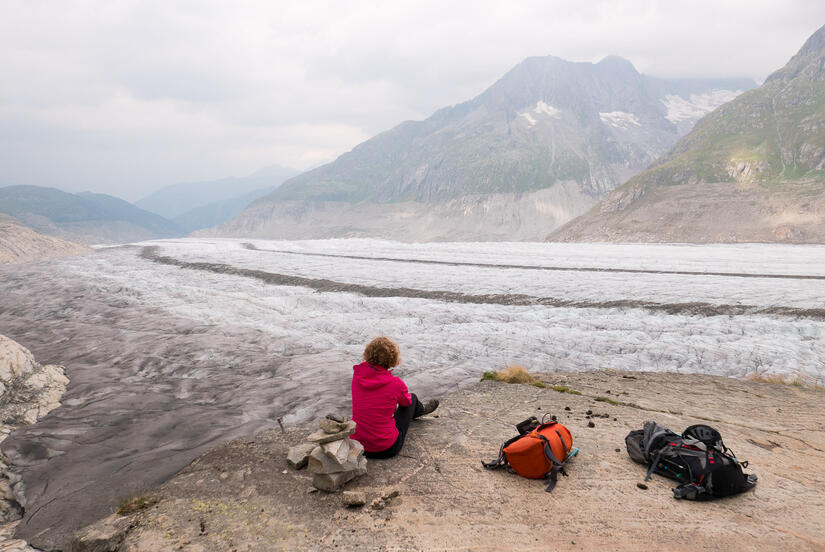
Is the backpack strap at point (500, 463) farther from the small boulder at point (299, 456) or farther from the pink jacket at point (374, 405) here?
the small boulder at point (299, 456)

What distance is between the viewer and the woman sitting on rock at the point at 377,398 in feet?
23.5

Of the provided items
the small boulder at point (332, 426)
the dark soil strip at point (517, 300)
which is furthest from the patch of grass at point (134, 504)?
the dark soil strip at point (517, 300)

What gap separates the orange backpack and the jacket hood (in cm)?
213

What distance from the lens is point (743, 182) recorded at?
109438 mm

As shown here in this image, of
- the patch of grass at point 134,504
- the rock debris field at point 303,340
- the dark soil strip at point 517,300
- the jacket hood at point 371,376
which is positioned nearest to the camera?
the patch of grass at point 134,504

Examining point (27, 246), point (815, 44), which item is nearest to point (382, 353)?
point (27, 246)

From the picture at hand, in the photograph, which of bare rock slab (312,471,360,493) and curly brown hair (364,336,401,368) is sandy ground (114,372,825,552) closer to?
bare rock slab (312,471,360,493)

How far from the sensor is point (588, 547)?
5.27 m

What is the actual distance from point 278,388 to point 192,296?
18038 millimetres

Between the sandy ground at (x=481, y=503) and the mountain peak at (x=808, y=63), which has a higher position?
the mountain peak at (x=808, y=63)

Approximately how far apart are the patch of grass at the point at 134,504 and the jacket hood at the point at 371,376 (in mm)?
3432

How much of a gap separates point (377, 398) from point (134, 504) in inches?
149

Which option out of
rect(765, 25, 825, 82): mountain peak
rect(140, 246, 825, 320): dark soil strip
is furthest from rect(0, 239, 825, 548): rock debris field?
rect(765, 25, 825, 82): mountain peak

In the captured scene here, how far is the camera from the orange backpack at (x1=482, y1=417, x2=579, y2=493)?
22.3 feet
